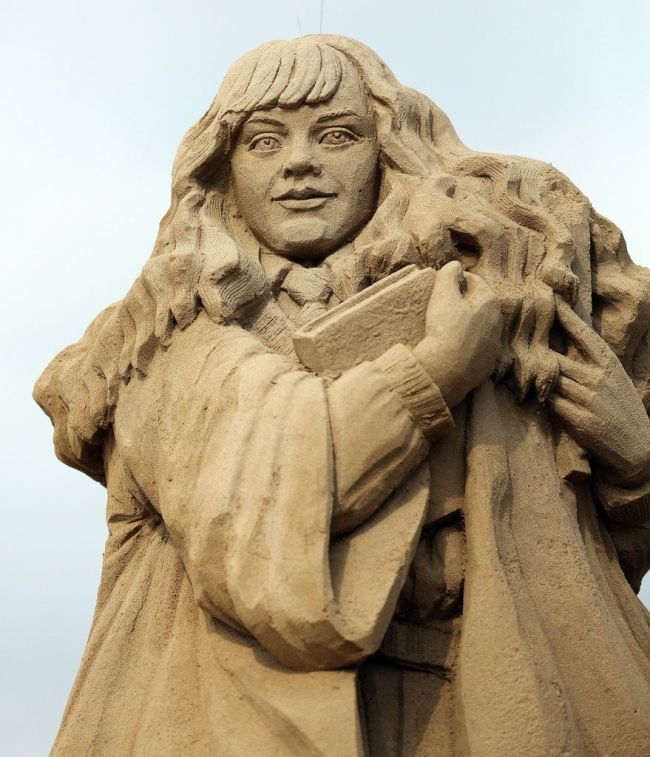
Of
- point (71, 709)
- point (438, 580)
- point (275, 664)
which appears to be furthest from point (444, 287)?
point (71, 709)

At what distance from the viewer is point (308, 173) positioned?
17.7 feet

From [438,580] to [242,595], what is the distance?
2.43 feet

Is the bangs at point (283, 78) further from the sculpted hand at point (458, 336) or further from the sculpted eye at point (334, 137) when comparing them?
the sculpted hand at point (458, 336)

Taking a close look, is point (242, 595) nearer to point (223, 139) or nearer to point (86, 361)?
point (86, 361)

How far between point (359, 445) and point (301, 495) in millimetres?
246

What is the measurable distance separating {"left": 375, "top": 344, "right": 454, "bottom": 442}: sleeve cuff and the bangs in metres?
1.23

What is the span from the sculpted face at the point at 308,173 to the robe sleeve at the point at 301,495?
0.70 metres

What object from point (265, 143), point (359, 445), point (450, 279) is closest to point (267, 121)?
point (265, 143)

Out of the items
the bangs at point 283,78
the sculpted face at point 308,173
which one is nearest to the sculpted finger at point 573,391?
the sculpted face at point 308,173

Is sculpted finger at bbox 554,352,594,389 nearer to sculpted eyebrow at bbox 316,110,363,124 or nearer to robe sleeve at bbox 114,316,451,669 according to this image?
robe sleeve at bbox 114,316,451,669

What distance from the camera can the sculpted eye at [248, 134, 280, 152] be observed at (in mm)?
5434

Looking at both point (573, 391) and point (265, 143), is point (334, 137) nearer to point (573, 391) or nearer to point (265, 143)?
point (265, 143)

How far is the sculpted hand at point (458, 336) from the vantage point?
4656 millimetres

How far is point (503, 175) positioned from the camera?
5438 millimetres
